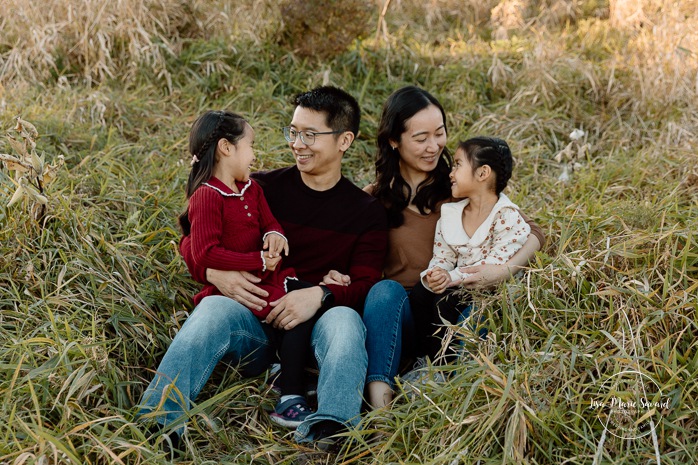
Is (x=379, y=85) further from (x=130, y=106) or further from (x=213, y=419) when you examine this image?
(x=213, y=419)

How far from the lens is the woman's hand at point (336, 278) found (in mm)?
3100

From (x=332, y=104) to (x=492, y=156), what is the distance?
2.46 feet

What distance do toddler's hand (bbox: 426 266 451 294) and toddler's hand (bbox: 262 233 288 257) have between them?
0.60 meters

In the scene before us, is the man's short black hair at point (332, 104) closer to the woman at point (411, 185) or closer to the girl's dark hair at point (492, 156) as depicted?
the woman at point (411, 185)

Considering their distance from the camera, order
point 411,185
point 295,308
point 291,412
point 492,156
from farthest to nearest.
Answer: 1. point 411,185
2. point 492,156
3. point 295,308
4. point 291,412

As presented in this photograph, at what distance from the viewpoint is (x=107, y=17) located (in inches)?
209

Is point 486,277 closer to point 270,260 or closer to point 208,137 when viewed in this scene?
point 270,260

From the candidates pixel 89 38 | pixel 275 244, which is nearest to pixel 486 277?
pixel 275 244

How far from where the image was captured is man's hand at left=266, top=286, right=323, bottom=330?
2.90 metres

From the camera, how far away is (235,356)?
2941 mm

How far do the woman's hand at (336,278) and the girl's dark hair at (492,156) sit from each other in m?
0.72

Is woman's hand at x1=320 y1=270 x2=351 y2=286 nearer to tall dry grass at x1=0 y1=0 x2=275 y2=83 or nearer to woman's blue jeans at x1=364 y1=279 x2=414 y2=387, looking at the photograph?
woman's blue jeans at x1=364 y1=279 x2=414 y2=387

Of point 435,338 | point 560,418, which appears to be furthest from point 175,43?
point 560,418

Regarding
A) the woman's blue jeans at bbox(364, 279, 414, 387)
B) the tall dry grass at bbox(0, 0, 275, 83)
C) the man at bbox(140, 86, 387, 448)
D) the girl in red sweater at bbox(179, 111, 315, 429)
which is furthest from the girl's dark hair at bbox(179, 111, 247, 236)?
the tall dry grass at bbox(0, 0, 275, 83)
